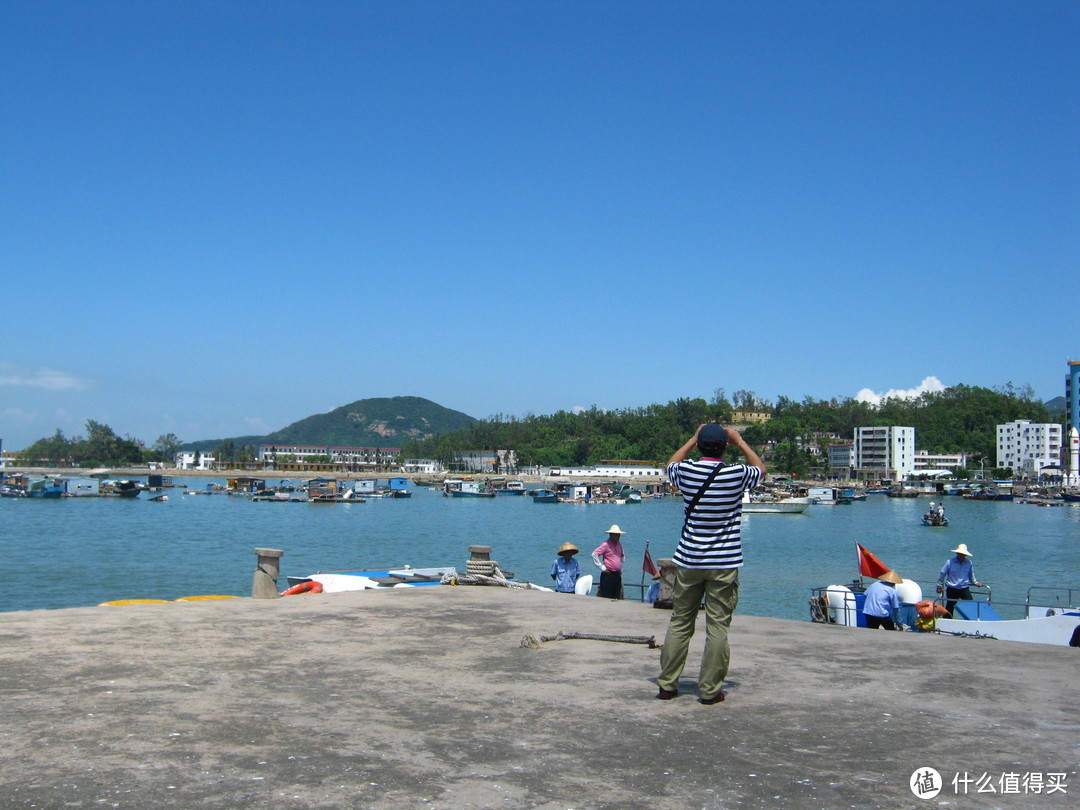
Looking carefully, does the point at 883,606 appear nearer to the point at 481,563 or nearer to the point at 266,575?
the point at 481,563

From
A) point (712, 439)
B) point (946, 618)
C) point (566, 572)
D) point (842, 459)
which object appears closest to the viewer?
point (712, 439)

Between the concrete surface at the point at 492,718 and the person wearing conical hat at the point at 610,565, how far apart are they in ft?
12.6

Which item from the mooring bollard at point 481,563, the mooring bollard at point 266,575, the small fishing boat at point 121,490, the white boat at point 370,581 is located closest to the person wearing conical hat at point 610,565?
the mooring bollard at point 481,563

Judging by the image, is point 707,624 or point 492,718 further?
point 707,624

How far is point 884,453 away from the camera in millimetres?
172250

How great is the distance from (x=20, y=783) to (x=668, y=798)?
314cm

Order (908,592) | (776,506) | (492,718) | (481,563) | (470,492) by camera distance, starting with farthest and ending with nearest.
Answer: (470,492)
(776,506)
(481,563)
(908,592)
(492,718)

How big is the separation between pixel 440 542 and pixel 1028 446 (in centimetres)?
14526

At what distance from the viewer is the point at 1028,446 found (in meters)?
170

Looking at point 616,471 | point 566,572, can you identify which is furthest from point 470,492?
point 566,572

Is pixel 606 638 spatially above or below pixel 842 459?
below

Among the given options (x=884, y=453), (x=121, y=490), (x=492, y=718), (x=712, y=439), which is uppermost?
(x=884, y=453)

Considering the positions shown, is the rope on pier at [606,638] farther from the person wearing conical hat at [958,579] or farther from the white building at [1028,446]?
the white building at [1028,446]

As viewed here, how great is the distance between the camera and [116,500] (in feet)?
379
